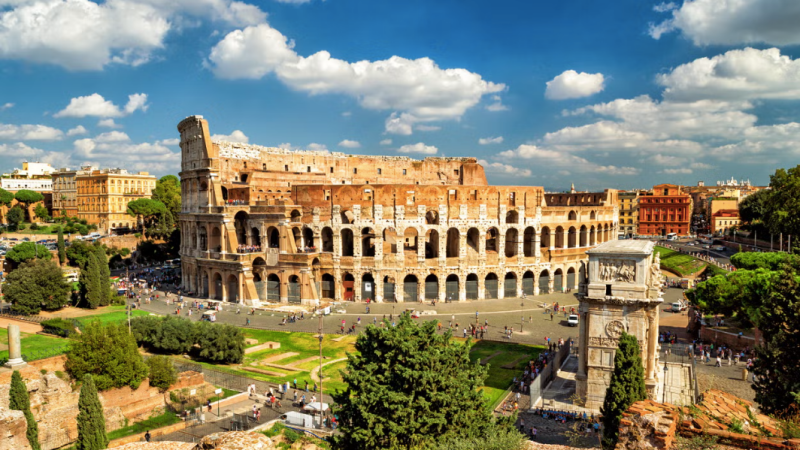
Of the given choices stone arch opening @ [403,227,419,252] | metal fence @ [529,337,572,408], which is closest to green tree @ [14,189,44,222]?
stone arch opening @ [403,227,419,252]

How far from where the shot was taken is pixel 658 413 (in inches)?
436

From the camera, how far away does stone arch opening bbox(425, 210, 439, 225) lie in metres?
51.2

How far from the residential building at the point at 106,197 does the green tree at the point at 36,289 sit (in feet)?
184

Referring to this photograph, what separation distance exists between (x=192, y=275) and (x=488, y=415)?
4591cm

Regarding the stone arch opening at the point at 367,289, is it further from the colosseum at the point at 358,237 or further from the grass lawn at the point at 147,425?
the grass lawn at the point at 147,425

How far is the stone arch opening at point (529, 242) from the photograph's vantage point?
52.9m

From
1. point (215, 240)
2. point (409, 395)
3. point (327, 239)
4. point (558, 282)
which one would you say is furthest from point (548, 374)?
point (215, 240)

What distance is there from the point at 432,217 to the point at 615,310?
96.4 ft

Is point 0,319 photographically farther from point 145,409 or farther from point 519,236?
point 519,236

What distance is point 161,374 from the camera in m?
26.2

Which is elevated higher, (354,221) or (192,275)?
(354,221)

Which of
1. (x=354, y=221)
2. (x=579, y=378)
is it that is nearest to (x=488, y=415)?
(x=579, y=378)

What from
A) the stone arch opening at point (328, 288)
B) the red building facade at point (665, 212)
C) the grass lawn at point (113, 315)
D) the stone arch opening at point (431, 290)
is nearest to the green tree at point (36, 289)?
the grass lawn at point (113, 315)

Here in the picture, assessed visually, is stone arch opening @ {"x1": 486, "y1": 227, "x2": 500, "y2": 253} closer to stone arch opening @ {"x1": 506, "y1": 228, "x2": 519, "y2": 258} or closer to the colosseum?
the colosseum
